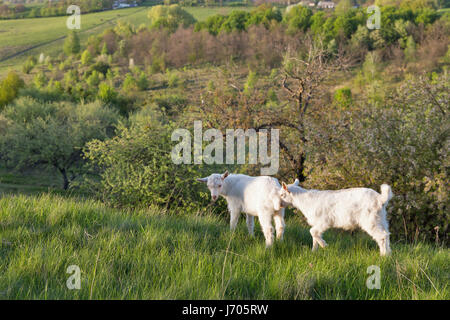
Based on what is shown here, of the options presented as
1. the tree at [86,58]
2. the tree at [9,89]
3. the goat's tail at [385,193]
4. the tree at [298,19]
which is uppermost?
the tree at [298,19]

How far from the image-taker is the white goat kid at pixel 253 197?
582cm

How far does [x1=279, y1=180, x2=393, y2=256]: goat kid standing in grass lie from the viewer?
5242mm

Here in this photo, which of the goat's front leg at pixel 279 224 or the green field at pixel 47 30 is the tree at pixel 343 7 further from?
the goat's front leg at pixel 279 224

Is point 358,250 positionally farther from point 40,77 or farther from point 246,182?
point 40,77

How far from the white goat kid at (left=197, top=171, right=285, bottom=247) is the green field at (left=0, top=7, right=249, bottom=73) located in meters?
98.5

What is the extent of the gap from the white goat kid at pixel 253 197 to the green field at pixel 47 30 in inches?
3878

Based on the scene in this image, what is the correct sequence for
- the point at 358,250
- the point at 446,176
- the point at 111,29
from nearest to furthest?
the point at 358,250
the point at 446,176
the point at 111,29

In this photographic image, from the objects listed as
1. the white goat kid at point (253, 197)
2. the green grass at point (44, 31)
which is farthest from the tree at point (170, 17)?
the white goat kid at point (253, 197)

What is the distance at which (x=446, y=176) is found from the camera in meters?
8.27

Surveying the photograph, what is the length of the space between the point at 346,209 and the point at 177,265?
2.46 meters

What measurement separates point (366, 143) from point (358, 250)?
3988 mm

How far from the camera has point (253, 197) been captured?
615cm

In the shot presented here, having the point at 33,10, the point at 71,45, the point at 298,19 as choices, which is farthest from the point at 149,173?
the point at 33,10
